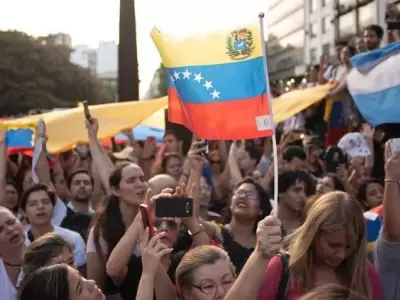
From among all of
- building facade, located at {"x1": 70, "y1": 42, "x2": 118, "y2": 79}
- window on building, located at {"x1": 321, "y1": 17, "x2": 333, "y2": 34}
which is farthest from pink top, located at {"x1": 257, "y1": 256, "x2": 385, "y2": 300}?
building facade, located at {"x1": 70, "y1": 42, "x2": 118, "y2": 79}

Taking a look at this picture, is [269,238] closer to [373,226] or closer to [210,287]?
[210,287]

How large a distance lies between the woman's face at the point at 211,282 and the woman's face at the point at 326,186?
8.80ft

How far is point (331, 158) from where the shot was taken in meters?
7.66

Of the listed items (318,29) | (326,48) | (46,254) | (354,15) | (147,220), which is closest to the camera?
(147,220)

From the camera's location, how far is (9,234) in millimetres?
4781

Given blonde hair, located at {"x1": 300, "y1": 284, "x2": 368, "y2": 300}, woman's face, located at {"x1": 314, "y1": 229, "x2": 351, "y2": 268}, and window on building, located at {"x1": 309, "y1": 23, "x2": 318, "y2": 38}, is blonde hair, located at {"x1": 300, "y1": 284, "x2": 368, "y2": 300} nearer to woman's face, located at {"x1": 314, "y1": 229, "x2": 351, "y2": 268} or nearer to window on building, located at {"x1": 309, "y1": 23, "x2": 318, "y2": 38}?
woman's face, located at {"x1": 314, "y1": 229, "x2": 351, "y2": 268}

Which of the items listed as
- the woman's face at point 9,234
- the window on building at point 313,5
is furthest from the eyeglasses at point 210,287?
the window on building at point 313,5

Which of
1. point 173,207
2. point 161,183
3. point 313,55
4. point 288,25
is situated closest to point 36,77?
point 313,55

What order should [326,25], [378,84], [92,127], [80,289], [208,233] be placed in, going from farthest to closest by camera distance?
[326,25] < [378,84] < [92,127] < [208,233] < [80,289]

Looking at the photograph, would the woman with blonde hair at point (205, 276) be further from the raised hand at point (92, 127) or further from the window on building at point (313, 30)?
the window on building at point (313, 30)

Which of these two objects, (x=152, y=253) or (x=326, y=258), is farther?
(x=152, y=253)

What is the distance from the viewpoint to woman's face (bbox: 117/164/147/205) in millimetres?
5172

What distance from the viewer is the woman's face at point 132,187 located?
517 cm

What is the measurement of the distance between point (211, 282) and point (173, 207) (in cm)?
53
